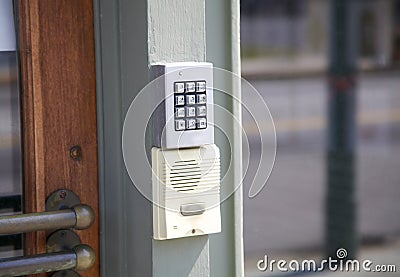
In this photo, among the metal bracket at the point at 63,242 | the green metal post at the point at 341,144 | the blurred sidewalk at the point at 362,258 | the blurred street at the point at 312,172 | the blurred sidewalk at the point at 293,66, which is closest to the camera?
the metal bracket at the point at 63,242

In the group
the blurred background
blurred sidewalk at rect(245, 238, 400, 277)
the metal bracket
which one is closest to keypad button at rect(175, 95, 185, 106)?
the metal bracket

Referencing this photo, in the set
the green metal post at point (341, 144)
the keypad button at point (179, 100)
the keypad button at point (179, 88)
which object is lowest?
the green metal post at point (341, 144)

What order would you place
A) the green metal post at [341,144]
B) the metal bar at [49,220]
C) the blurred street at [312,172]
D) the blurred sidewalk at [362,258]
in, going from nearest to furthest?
the metal bar at [49,220]
the blurred sidewalk at [362,258]
the green metal post at [341,144]
the blurred street at [312,172]

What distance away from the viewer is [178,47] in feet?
3.95

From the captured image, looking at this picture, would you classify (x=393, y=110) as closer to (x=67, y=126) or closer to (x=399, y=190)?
(x=399, y=190)

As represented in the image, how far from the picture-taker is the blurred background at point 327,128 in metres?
4.68

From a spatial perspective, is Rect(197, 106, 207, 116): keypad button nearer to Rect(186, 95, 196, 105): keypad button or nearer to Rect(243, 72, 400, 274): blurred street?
Rect(186, 95, 196, 105): keypad button

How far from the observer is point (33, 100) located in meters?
1.23

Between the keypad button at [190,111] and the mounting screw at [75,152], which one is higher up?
the keypad button at [190,111]

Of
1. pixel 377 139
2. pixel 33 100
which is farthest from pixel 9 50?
pixel 377 139

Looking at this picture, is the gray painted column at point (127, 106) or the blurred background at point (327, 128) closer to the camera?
the gray painted column at point (127, 106)

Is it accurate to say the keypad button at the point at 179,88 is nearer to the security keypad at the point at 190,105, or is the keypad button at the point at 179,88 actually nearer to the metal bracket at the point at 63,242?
the security keypad at the point at 190,105

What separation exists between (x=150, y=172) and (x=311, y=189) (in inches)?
221

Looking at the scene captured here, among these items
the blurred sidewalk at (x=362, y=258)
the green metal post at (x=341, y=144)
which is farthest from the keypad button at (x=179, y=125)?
the green metal post at (x=341, y=144)
